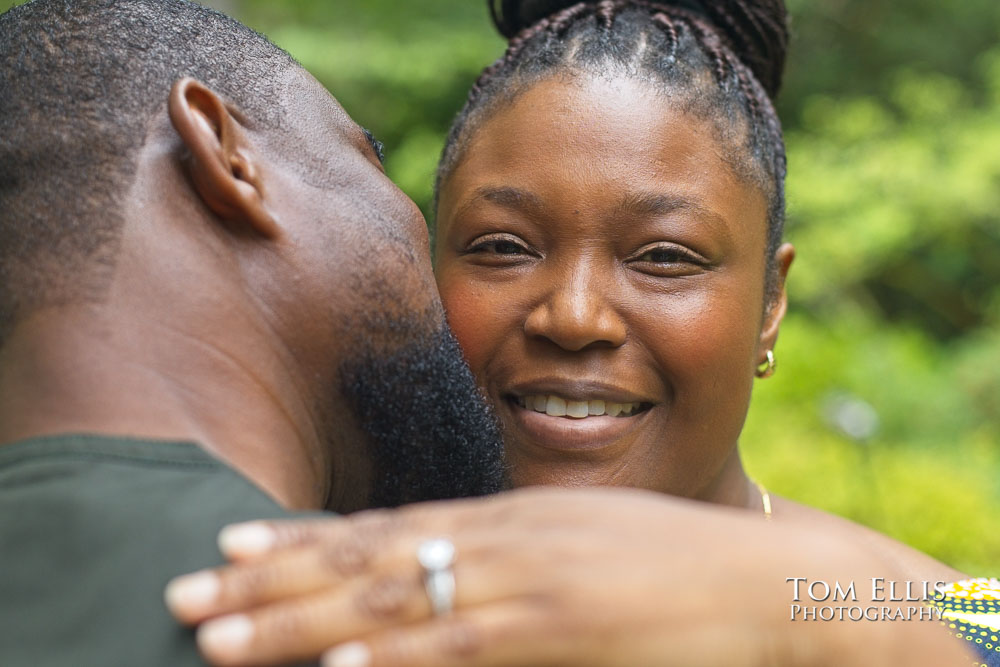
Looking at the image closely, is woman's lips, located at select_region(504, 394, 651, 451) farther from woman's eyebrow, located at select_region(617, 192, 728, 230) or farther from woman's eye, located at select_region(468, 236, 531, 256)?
woman's eyebrow, located at select_region(617, 192, 728, 230)

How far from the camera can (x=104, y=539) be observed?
1490mm

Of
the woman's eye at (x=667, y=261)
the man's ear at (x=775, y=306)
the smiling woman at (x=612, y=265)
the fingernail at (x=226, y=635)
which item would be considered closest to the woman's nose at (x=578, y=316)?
the smiling woman at (x=612, y=265)

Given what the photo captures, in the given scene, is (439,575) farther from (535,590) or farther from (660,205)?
(660,205)

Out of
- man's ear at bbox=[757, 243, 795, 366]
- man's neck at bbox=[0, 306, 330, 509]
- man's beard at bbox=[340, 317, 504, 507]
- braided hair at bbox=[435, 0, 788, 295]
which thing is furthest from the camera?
man's ear at bbox=[757, 243, 795, 366]

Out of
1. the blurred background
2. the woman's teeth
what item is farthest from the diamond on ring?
the blurred background

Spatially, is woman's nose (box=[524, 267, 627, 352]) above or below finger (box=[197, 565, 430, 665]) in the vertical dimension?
below

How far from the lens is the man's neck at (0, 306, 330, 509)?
1687 mm

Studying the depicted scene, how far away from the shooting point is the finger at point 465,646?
1.34 m

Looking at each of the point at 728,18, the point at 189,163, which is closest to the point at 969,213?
the point at 728,18

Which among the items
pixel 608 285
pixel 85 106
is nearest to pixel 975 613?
pixel 608 285

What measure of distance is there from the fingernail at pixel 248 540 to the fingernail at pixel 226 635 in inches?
3.5

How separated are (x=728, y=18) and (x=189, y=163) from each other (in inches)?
85.9

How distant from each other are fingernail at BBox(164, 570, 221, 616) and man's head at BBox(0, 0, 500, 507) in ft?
1.47

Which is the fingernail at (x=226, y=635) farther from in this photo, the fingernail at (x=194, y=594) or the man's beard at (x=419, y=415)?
the man's beard at (x=419, y=415)
